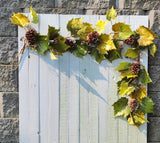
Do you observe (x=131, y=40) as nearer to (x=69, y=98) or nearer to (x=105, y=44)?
(x=105, y=44)

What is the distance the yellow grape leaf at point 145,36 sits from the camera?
1.13 metres

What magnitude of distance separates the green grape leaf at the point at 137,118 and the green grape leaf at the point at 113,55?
36cm

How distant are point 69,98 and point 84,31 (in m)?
0.41

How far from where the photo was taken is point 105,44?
1148 mm

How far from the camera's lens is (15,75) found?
119cm

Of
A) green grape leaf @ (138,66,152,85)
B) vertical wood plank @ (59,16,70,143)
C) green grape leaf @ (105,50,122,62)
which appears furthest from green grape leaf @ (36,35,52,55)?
green grape leaf @ (138,66,152,85)

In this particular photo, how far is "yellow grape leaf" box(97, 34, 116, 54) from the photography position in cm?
113

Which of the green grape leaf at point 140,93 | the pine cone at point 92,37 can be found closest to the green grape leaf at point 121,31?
the pine cone at point 92,37

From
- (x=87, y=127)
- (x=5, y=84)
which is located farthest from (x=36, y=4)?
(x=87, y=127)

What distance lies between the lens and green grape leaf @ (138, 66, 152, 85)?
115 cm

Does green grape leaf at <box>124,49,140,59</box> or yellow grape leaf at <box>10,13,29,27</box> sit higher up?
yellow grape leaf at <box>10,13,29,27</box>

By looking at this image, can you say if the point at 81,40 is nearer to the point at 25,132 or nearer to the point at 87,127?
the point at 87,127

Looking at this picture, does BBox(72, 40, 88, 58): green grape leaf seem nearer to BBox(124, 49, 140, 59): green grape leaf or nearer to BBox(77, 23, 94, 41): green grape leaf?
BBox(77, 23, 94, 41): green grape leaf

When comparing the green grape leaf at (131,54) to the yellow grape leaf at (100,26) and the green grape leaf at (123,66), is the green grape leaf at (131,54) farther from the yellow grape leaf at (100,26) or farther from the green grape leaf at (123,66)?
the yellow grape leaf at (100,26)
